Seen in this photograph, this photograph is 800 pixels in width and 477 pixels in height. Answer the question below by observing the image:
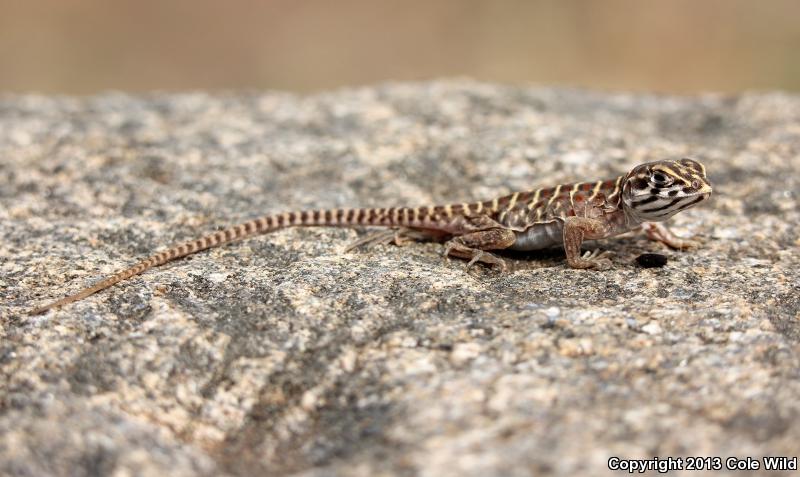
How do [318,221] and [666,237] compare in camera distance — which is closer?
[666,237]

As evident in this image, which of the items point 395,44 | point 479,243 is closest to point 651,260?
point 479,243

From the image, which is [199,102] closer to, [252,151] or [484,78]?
[252,151]

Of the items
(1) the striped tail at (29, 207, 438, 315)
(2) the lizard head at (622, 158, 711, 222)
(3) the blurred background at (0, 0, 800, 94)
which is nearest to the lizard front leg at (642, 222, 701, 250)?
(2) the lizard head at (622, 158, 711, 222)

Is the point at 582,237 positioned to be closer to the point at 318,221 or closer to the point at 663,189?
the point at 663,189

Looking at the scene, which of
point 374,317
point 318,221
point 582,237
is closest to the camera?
point 374,317

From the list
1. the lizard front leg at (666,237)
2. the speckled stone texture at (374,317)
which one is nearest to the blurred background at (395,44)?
the speckled stone texture at (374,317)

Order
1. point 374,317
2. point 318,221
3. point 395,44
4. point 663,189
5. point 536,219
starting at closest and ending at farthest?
1. point 374,317
2. point 663,189
3. point 536,219
4. point 318,221
5. point 395,44
